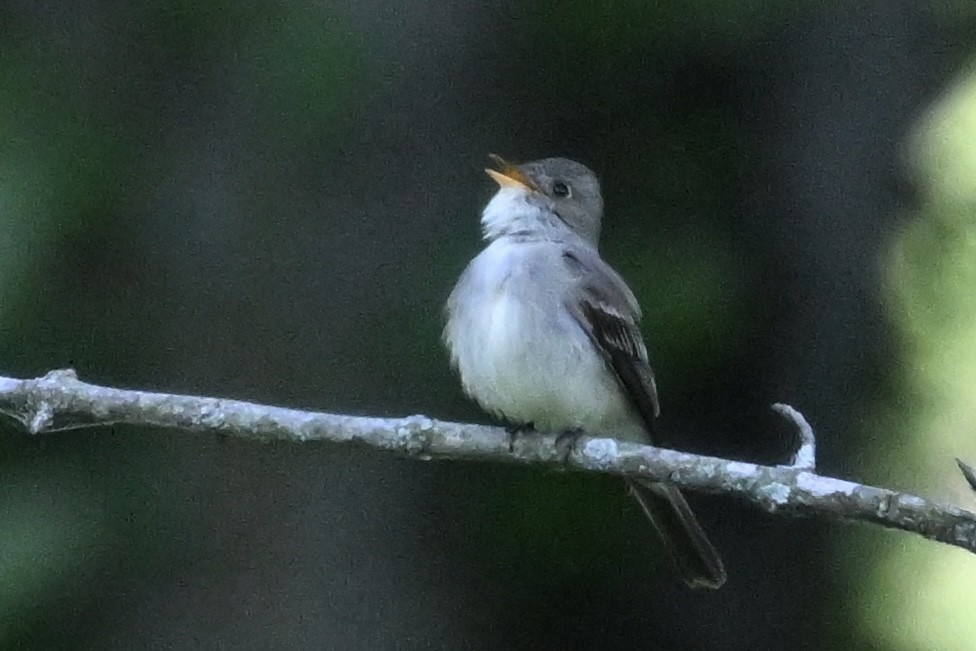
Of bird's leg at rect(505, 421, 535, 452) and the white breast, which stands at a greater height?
the white breast

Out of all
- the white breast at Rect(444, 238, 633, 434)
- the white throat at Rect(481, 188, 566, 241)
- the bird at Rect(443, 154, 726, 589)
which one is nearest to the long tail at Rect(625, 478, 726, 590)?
the bird at Rect(443, 154, 726, 589)

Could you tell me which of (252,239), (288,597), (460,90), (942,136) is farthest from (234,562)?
(942,136)

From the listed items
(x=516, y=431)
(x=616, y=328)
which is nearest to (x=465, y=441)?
(x=516, y=431)

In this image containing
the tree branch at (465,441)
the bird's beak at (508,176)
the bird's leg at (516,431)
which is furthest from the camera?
the bird's beak at (508,176)

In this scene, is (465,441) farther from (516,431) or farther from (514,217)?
(514,217)

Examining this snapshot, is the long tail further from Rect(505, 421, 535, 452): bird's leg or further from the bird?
Rect(505, 421, 535, 452): bird's leg

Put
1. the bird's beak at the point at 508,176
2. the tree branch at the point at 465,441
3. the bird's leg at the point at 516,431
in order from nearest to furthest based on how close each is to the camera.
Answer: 1. the tree branch at the point at 465,441
2. the bird's leg at the point at 516,431
3. the bird's beak at the point at 508,176

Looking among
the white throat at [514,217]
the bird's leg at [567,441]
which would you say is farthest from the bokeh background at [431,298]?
the bird's leg at [567,441]

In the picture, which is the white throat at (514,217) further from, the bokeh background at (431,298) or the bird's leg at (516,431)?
the bird's leg at (516,431)

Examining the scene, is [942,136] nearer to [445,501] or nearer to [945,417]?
[945,417]
